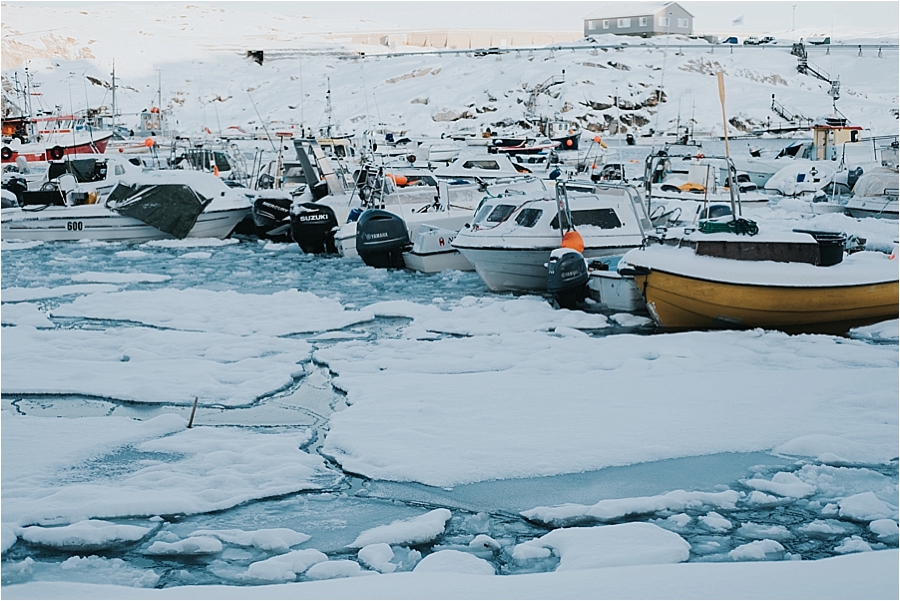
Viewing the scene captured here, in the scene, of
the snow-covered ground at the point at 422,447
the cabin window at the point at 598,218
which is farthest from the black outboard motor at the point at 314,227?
the cabin window at the point at 598,218

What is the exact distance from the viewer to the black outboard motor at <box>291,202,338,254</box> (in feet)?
64.3

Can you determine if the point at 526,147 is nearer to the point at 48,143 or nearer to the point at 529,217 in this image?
the point at 48,143

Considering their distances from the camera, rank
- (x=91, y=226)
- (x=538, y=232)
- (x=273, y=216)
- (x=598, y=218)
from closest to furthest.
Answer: (x=538, y=232) → (x=598, y=218) → (x=273, y=216) → (x=91, y=226)

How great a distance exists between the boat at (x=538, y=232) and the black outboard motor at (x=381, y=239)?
2.24 metres

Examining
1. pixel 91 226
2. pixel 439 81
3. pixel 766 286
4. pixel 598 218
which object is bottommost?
pixel 91 226

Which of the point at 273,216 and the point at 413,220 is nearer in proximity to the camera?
the point at 413,220

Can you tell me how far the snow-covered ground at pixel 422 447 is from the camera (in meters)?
4.98

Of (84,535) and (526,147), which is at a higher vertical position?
(526,147)

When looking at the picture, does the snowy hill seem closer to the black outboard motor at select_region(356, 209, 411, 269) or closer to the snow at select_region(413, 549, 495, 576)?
the black outboard motor at select_region(356, 209, 411, 269)

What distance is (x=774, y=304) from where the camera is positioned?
1080 centimetres

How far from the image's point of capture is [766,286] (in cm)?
1073

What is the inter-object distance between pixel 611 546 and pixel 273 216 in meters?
17.6

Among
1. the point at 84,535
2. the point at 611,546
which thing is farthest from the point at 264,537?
the point at 611,546

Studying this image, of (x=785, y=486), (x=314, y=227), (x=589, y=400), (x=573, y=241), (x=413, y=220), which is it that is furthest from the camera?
(x=314, y=227)
